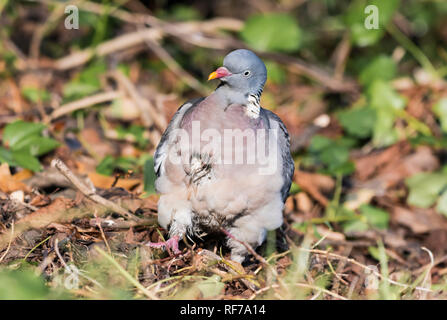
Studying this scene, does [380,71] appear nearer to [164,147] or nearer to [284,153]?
[284,153]

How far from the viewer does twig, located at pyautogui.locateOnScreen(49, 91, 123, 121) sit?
5.02 meters

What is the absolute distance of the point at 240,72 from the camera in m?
3.33

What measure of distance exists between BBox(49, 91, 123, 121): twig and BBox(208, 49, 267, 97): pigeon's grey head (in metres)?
2.16

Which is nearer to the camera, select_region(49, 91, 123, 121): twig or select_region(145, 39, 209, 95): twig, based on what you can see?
select_region(49, 91, 123, 121): twig

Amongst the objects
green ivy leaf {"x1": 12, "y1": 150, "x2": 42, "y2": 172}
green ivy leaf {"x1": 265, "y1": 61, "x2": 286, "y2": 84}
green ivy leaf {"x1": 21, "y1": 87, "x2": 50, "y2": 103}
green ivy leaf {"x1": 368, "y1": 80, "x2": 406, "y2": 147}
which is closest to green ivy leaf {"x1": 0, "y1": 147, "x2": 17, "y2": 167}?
green ivy leaf {"x1": 12, "y1": 150, "x2": 42, "y2": 172}

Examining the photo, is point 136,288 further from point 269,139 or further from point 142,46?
point 142,46

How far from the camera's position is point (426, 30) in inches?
310

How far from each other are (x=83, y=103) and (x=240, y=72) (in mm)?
2268

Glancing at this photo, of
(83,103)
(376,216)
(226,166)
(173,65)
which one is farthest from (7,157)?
(376,216)

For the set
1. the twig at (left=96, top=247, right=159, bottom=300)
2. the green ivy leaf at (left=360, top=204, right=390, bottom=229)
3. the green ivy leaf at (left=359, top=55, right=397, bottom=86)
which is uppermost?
the green ivy leaf at (left=359, top=55, right=397, bottom=86)

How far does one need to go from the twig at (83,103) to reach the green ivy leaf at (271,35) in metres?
1.78

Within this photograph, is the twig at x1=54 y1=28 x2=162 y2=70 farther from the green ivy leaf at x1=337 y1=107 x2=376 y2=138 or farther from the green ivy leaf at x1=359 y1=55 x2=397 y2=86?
the green ivy leaf at x1=359 y1=55 x2=397 y2=86

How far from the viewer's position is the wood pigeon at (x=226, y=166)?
127 inches
